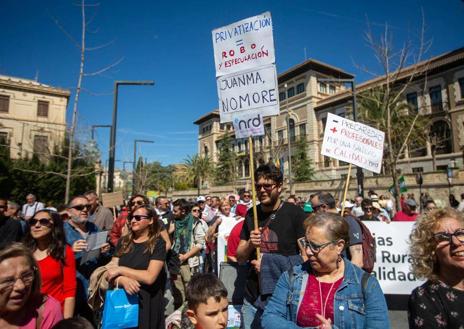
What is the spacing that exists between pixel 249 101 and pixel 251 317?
7.71ft

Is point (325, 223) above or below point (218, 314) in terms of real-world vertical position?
above

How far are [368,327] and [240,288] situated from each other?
1.67m

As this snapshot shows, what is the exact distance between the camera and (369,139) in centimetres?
609

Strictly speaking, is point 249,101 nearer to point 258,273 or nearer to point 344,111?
point 258,273

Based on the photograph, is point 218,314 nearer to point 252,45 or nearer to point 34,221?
point 34,221

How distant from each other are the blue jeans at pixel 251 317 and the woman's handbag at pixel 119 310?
1030 mm

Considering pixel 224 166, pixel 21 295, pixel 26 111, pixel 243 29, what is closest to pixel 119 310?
pixel 21 295

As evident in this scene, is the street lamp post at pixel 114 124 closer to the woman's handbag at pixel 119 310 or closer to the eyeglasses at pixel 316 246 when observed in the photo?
the woman's handbag at pixel 119 310

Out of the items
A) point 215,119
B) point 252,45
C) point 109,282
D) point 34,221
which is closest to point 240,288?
point 109,282

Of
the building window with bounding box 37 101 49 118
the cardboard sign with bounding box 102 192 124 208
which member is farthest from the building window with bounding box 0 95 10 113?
the cardboard sign with bounding box 102 192 124 208

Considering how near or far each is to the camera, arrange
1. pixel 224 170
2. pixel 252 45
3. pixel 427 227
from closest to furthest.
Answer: pixel 427 227 < pixel 252 45 < pixel 224 170

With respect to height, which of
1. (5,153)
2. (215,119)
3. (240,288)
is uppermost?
(215,119)

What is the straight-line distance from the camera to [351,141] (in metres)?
6.05

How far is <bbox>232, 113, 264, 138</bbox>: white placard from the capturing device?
3.73 meters
